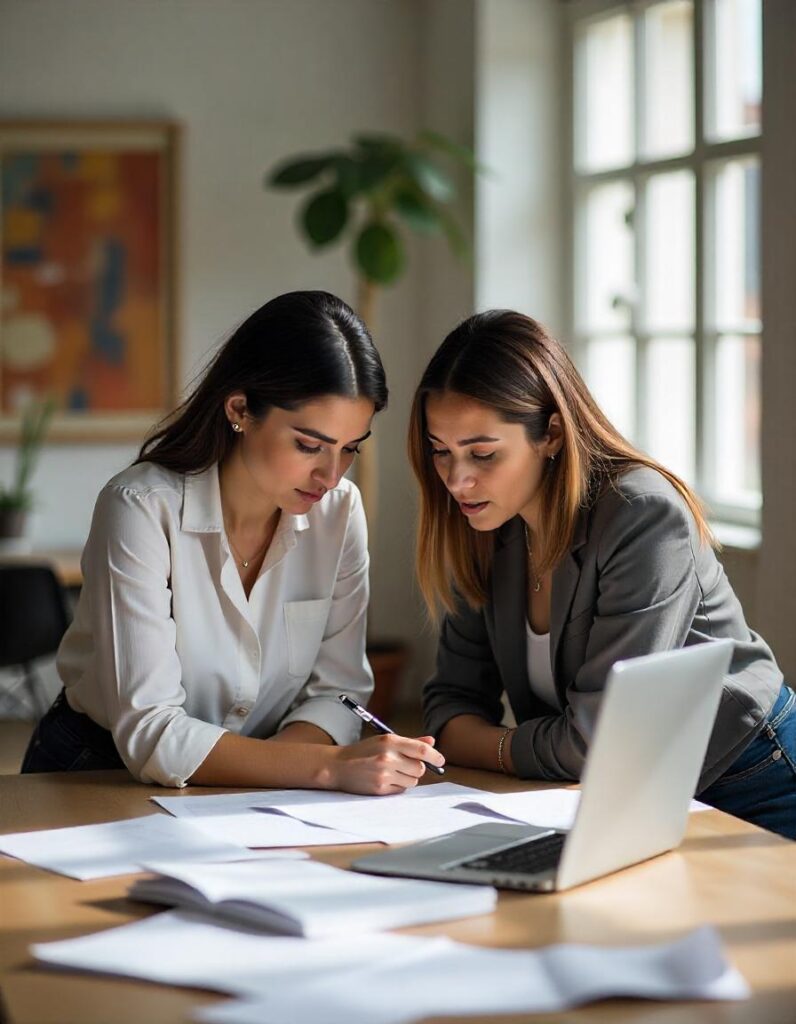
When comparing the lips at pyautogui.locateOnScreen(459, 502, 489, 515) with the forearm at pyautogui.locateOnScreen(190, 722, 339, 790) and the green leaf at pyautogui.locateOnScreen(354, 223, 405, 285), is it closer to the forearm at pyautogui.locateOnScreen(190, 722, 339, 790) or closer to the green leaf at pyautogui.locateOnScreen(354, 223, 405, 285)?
the forearm at pyautogui.locateOnScreen(190, 722, 339, 790)

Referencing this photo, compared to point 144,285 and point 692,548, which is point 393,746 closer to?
point 692,548

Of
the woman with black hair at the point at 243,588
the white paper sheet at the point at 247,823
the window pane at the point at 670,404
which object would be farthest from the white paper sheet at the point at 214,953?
the window pane at the point at 670,404

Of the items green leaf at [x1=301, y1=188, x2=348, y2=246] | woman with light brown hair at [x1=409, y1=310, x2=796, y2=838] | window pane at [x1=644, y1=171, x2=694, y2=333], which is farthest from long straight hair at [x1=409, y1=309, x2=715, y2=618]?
green leaf at [x1=301, y1=188, x2=348, y2=246]

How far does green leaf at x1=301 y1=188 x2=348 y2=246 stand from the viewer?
502 centimetres

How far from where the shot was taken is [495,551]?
2.33 meters

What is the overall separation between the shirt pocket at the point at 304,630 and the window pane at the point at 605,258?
9.52 feet

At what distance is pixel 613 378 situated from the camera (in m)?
5.12

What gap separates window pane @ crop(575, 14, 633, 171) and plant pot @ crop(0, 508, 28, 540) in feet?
8.13

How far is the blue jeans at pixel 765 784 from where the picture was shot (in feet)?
7.07

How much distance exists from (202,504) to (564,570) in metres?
0.56

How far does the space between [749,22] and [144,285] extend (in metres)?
2.70

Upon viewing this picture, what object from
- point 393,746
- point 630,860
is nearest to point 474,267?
point 393,746

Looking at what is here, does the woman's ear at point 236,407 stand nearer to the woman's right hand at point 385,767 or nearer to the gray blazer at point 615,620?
the gray blazer at point 615,620

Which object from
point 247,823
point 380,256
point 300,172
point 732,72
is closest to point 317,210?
point 300,172
